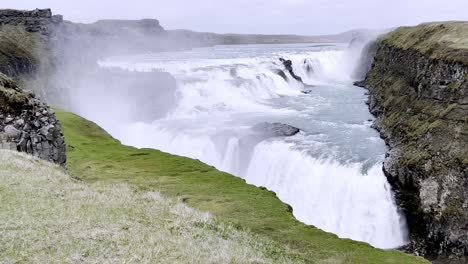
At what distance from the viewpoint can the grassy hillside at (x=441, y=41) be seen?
47.2m

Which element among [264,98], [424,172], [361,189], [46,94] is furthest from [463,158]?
[46,94]

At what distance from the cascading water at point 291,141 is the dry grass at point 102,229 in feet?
70.6

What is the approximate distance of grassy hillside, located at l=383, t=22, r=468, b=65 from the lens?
47166 millimetres

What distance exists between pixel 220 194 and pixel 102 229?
39.9ft

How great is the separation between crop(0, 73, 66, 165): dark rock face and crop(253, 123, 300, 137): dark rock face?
90.1 ft

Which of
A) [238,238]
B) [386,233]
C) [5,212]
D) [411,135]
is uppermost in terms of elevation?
[5,212]

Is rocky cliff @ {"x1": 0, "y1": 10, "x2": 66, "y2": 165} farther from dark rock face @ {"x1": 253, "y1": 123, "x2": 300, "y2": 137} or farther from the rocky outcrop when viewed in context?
the rocky outcrop

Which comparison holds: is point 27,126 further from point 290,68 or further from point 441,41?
point 290,68

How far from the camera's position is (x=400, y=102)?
184 feet

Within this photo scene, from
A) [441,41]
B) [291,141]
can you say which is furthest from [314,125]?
[441,41]

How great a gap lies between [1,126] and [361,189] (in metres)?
27.0

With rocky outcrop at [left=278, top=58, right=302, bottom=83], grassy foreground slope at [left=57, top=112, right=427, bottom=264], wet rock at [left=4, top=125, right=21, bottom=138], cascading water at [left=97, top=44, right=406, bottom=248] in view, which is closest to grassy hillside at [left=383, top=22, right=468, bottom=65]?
cascading water at [left=97, top=44, right=406, bottom=248]

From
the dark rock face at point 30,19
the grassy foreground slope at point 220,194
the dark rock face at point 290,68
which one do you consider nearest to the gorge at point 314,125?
the dark rock face at point 290,68

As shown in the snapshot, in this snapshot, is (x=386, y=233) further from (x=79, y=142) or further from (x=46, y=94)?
(x=46, y=94)
